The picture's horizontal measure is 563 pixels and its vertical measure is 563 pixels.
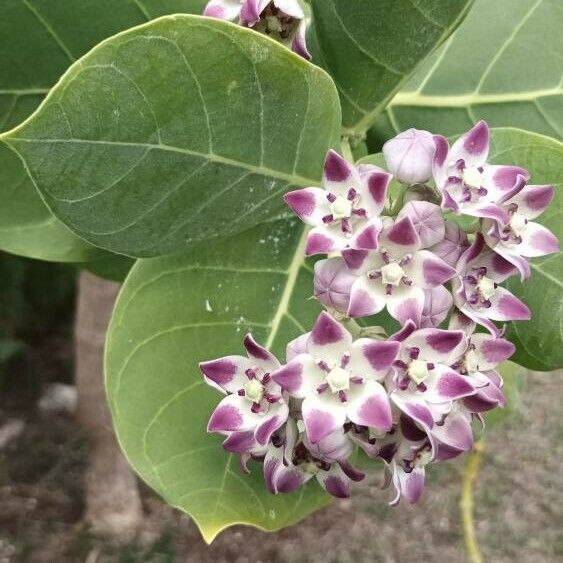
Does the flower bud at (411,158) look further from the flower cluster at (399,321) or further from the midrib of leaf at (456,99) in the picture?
the midrib of leaf at (456,99)

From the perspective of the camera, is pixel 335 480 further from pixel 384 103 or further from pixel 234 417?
pixel 384 103

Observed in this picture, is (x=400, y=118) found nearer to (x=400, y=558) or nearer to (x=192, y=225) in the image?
(x=192, y=225)

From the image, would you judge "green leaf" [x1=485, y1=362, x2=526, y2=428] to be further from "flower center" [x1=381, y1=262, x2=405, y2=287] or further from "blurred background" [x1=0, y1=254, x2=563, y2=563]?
"blurred background" [x1=0, y1=254, x2=563, y2=563]

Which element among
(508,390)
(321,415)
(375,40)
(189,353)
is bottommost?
(508,390)

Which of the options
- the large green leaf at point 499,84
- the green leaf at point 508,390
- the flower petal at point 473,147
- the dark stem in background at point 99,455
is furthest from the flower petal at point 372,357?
the dark stem in background at point 99,455

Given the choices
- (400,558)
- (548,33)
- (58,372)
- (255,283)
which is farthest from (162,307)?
(58,372)

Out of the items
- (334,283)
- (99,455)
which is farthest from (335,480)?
(99,455)

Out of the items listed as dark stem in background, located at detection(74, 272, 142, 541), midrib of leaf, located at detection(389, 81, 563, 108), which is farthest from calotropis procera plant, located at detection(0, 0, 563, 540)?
dark stem in background, located at detection(74, 272, 142, 541)
